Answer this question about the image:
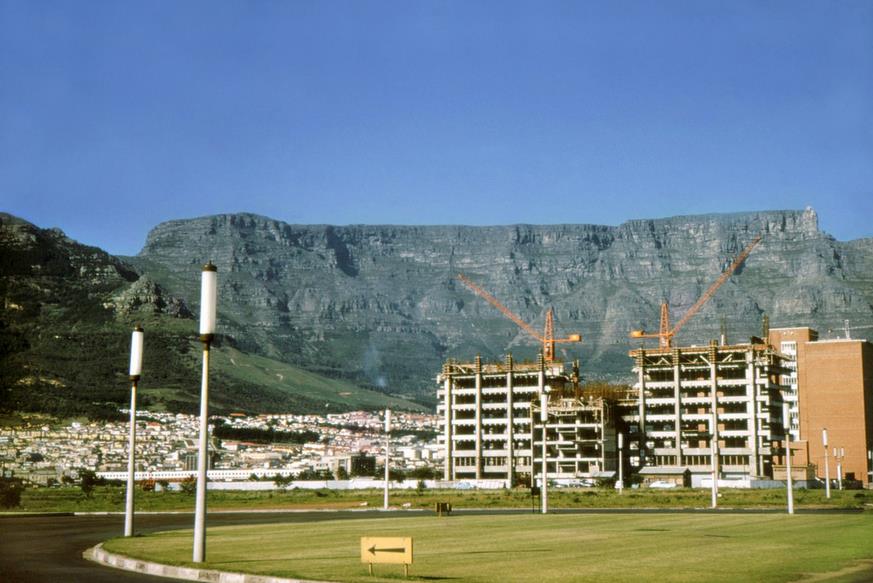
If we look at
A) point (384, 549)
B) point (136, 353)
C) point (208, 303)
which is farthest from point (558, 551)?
point (136, 353)

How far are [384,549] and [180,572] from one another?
577 centimetres

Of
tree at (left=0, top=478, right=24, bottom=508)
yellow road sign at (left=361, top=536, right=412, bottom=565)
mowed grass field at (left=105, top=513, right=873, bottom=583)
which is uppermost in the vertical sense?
yellow road sign at (left=361, top=536, right=412, bottom=565)

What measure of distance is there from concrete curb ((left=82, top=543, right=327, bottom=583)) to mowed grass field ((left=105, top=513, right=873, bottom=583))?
635 millimetres

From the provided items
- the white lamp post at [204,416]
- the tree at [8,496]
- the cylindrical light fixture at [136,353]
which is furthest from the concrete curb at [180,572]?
the tree at [8,496]

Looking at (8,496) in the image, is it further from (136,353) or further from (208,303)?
(208,303)

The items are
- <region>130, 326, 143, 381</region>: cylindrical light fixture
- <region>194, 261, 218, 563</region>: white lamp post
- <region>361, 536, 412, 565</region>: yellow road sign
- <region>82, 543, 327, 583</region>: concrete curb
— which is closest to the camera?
<region>82, 543, 327, 583</region>: concrete curb

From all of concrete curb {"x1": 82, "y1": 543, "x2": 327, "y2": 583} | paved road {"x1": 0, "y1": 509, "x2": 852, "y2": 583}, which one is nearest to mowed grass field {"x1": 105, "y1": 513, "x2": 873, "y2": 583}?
concrete curb {"x1": 82, "y1": 543, "x2": 327, "y2": 583}

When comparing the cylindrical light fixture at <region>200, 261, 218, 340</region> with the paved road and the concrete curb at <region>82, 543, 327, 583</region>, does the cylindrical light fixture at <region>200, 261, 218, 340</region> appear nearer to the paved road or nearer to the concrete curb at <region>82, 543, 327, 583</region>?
the concrete curb at <region>82, 543, 327, 583</region>

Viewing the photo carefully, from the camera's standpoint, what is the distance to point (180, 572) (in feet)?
98.6

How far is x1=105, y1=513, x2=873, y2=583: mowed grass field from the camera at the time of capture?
29.1 metres

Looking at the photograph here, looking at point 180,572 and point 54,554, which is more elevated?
point 180,572

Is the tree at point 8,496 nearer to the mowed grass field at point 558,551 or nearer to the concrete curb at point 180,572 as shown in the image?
the mowed grass field at point 558,551

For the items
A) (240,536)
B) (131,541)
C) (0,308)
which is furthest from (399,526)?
(0,308)

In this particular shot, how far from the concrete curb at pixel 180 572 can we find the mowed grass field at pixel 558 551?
635 mm
